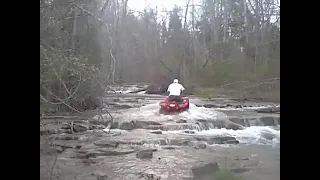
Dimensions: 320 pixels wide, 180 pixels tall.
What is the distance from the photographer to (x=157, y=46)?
6.50ft

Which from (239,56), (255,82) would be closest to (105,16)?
(239,56)

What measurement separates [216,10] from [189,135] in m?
0.72

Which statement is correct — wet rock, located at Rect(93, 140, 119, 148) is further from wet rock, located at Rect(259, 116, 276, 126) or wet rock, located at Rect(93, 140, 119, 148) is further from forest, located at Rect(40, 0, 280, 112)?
wet rock, located at Rect(259, 116, 276, 126)

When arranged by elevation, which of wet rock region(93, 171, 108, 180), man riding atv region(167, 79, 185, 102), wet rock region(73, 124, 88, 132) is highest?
man riding atv region(167, 79, 185, 102)

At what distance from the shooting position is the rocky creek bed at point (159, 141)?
6.05 feet

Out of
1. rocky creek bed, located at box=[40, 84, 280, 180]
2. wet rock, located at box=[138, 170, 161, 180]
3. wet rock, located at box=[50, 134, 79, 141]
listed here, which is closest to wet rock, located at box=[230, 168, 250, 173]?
rocky creek bed, located at box=[40, 84, 280, 180]

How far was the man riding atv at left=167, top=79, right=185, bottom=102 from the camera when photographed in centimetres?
192

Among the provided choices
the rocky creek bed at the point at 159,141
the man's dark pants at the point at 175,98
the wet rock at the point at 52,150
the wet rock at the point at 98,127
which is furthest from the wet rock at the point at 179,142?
the wet rock at the point at 52,150

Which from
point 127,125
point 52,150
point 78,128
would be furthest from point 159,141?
point 52,150

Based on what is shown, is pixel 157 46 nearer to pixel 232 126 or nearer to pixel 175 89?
pixel 175 89

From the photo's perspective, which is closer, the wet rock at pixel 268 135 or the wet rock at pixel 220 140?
the wet rock at pixel 268 135

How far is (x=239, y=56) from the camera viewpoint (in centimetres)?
196

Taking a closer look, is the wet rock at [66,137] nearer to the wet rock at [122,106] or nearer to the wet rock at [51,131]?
the wet rock at [51,131]
